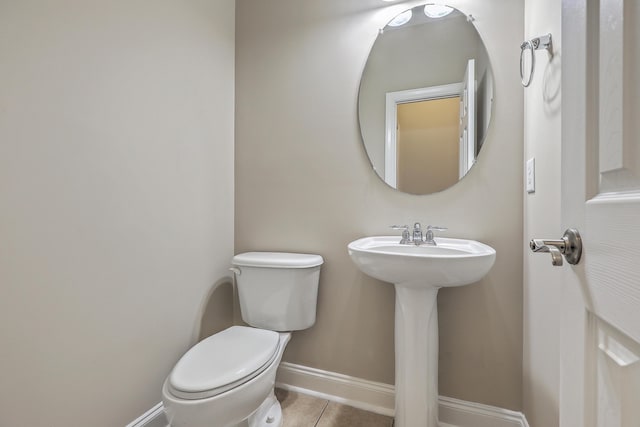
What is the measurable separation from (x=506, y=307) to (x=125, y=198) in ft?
5.48

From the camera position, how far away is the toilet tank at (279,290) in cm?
142

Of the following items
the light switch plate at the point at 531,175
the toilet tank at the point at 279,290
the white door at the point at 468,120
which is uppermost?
the white door at the point at 468,120

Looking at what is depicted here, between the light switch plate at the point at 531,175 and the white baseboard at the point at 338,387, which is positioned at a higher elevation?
the light switch plate at the point at 531,175

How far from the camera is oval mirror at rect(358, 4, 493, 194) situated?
4.34 feet

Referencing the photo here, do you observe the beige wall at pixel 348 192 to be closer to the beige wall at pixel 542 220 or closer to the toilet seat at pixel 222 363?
the beige wall at pixel 542 220

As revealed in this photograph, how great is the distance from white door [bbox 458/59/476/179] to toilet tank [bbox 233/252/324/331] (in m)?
0.84

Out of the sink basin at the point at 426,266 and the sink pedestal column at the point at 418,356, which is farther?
the sink pedestal column at the point at 418,356

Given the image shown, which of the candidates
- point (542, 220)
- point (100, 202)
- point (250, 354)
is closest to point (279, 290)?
point (250, 354)

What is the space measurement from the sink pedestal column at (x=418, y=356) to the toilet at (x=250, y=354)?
51 centimetres

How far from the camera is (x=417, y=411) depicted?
113cm

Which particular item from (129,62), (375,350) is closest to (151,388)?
(375,350)

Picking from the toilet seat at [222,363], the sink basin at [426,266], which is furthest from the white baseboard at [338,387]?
the sink basin at [426,266]

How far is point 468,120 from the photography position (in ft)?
4.40

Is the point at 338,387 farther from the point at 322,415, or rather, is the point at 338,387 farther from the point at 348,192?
the point at 348,192
